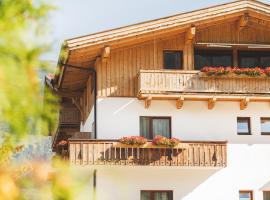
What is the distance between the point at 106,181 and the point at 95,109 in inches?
94.7

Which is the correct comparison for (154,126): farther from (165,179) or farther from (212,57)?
(212,57)

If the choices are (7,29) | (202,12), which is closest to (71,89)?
(202,12)

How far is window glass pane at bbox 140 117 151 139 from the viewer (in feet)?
65.3

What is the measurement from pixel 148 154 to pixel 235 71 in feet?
12.9

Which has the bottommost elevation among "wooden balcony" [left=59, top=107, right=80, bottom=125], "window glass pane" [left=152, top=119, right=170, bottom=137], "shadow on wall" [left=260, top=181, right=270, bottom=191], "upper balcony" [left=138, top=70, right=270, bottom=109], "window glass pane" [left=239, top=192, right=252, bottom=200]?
"window glass pane" [left=239, top=192, right=252, bottom=200]

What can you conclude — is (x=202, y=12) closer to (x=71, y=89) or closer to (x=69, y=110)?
(x=71, y=89)

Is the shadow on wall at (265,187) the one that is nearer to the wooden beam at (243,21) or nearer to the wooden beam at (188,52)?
the wooden beam at (188,52)

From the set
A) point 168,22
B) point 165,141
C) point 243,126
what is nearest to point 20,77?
point 165,141

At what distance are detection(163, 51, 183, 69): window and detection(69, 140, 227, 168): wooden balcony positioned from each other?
2853mm

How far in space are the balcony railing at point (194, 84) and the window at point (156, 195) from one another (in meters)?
3.13

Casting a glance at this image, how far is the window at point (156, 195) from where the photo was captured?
19.4m

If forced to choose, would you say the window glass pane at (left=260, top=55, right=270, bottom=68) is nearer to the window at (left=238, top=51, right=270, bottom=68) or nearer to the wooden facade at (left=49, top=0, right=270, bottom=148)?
the window at (left=238, top=51, right=270, bottom=68)

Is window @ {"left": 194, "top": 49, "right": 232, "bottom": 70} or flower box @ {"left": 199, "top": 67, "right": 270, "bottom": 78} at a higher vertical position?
window @ {"left": 194, "top": 49, "right": 232, "bottom": 70}

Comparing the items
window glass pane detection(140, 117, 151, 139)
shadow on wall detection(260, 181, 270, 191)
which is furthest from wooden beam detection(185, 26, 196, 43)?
shadow on wall detection(260, 181, 270, 191)
